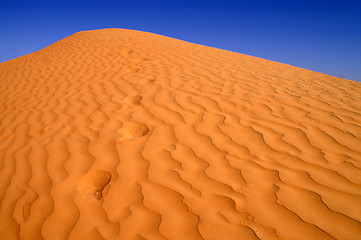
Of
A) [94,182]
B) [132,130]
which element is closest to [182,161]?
[94,182]

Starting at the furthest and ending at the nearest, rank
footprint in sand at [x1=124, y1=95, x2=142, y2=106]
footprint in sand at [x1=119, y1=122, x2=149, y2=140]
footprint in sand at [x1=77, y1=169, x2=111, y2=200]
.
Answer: footprint in sand at [x1=124, y1=95, x2=142, y2=106] < footprint in sand at [x1=119, y1=122, x2=149, y2=140] < footprint in sand at [x1=77, y1=169, x2=111, y2=200]

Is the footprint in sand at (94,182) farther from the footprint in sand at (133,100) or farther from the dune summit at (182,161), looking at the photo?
the footprint in sand at (133,100)

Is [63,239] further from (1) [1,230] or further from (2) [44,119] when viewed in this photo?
(2) [44,119]

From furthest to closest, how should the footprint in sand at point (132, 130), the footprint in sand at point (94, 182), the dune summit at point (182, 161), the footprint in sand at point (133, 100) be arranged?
the footprint in sand at point (133, 100), the footprint in sand at point (132, 130), the footprint in sand at point (94, 182), the dune summit at point (182, 161)

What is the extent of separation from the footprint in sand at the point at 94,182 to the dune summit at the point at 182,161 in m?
0.01

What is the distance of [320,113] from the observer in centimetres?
306

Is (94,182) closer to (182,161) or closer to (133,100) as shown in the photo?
(182,161)

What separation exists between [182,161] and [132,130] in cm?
96

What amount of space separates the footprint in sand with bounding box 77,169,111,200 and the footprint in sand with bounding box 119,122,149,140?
608 millimetres

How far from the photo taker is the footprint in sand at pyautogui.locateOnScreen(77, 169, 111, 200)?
1961 millimetres

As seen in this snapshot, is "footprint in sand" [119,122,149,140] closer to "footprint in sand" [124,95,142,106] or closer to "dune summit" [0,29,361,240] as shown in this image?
"dune summit" [0,29,361,240]

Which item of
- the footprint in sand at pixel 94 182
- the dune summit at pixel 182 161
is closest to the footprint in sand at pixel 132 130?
the dune summit at pixel 182 161

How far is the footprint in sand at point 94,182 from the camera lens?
196 centimetres

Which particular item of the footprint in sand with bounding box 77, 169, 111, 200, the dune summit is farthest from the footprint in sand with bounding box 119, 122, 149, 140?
the footprint in sand with bounding box 77, 169, 111, 200
